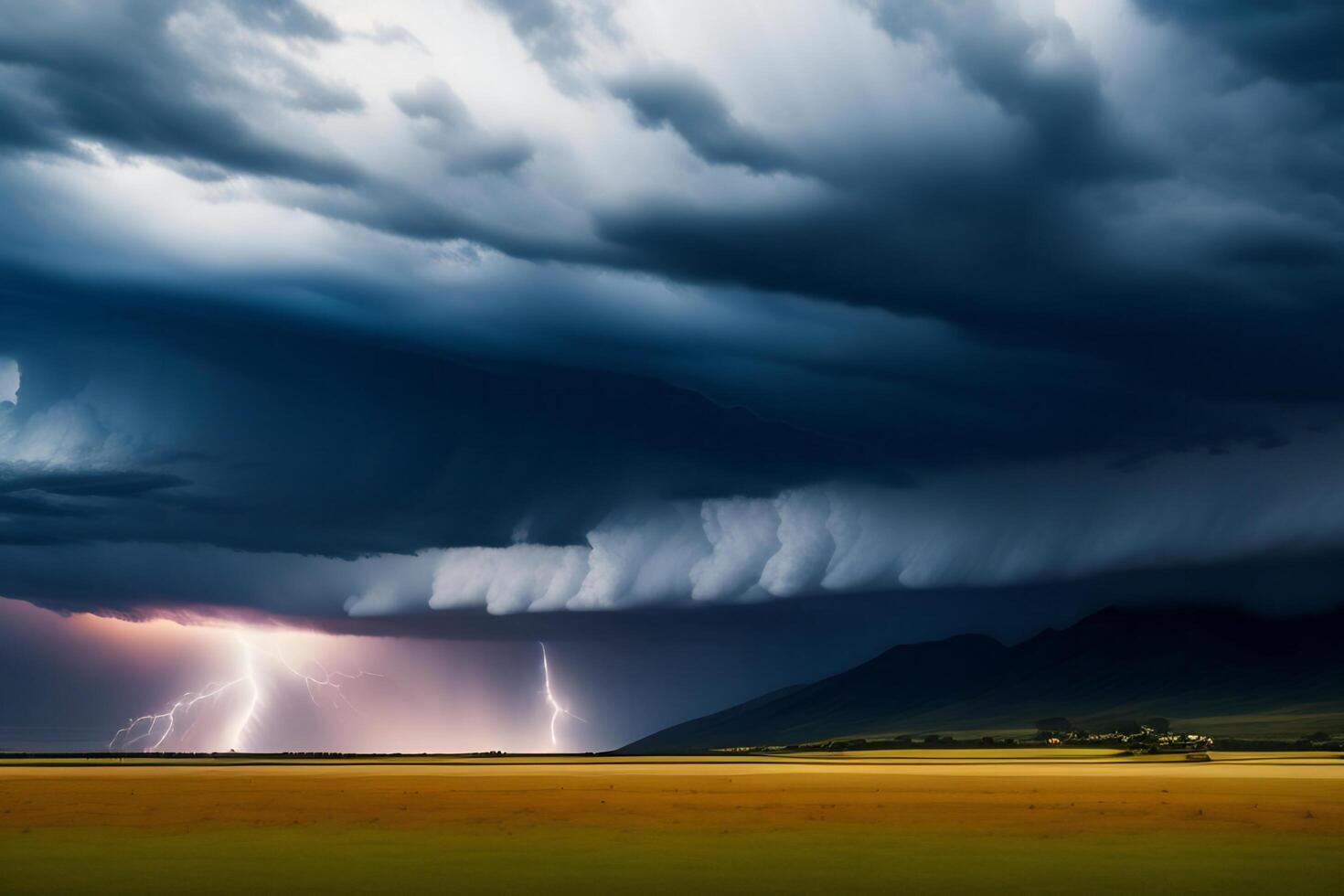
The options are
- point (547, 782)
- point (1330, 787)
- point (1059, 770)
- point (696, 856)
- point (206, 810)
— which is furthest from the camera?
point (1059, 770)

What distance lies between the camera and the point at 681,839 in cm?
6556

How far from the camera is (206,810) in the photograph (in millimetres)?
89562

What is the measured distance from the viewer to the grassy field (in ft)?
156

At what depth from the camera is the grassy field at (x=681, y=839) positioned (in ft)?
156

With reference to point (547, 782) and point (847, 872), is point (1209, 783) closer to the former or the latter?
point (547, 782)

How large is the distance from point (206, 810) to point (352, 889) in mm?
49040

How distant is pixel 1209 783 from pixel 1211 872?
80028 millimetres

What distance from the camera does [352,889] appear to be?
45.7 metres

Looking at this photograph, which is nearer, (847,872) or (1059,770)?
(847,872)

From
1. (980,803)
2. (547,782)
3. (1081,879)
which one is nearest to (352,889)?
(1081,879)

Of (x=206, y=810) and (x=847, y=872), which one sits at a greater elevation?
(x=206, y=810)

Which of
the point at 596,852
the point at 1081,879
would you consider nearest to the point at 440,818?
the point at 596,852

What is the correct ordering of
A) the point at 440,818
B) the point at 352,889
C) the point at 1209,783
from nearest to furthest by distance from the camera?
the point at 352,889 → the point at 440,818 → the point at 1209,783

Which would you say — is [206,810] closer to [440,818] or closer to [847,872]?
[440,818]
